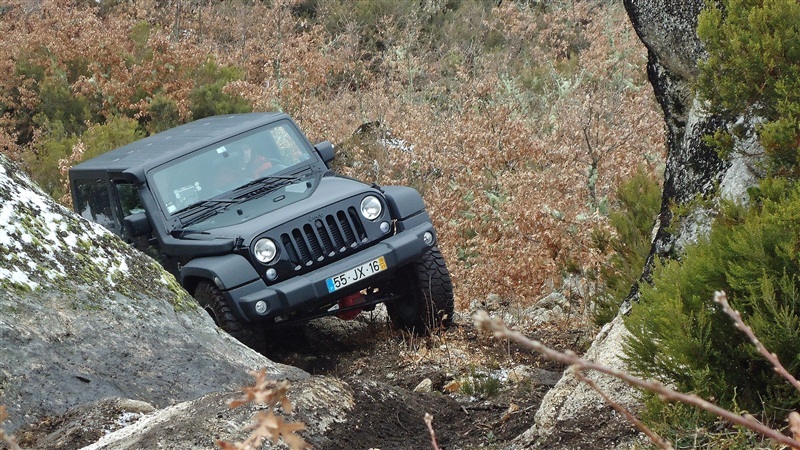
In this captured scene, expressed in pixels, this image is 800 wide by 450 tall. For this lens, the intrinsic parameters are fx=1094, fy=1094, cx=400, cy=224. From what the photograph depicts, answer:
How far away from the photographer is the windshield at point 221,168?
25.4 ft

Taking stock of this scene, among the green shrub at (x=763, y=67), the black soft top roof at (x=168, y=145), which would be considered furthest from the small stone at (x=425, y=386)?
the green shrub at (x=763, y=67)

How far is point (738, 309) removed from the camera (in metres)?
3.34

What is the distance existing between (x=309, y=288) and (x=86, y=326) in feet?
6.62

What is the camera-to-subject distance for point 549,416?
14.4 ft

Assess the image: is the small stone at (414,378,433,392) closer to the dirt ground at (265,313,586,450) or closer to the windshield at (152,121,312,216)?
the dirt ground at (265,313,586,450)

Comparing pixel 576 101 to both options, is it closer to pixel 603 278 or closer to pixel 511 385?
pixel 603 278

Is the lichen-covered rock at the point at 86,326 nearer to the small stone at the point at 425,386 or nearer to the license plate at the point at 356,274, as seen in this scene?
the small stone at the point at 425,386

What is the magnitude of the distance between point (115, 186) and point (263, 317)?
1.86m

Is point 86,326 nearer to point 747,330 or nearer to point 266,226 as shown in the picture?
point 266,226

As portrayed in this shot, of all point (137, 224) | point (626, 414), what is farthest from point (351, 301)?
point (626, 414)

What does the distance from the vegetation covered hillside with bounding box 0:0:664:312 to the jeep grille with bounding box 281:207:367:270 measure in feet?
5.86

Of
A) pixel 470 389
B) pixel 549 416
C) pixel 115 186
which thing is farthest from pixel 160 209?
pixel 549 416

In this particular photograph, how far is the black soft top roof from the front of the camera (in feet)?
25.6

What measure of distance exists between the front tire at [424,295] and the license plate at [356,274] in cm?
49
